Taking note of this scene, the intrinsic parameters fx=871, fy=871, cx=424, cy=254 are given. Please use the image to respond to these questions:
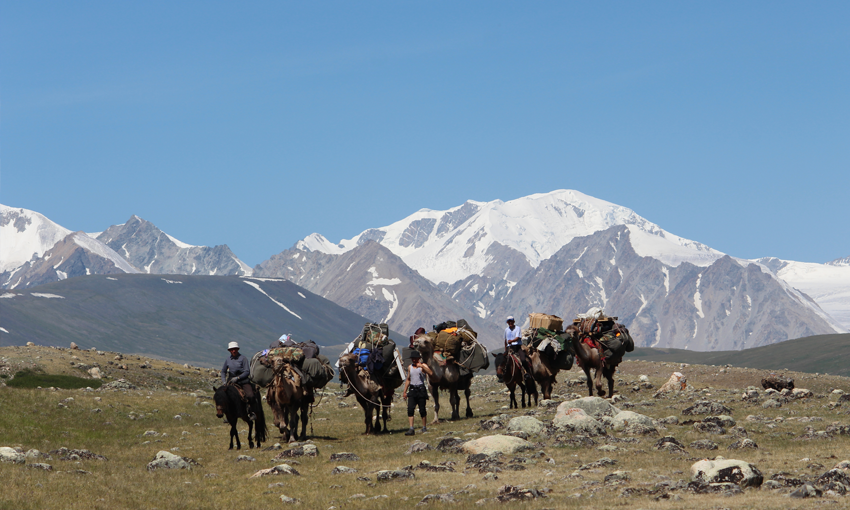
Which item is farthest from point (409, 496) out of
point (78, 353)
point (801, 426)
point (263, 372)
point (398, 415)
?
point (78, 353)

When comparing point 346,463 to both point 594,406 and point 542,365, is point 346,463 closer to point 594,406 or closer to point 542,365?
point 594,406

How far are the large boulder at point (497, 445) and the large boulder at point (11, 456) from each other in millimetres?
12600

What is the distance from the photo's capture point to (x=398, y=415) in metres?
40.9

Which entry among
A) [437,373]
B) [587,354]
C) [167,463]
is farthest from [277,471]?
[587,354]

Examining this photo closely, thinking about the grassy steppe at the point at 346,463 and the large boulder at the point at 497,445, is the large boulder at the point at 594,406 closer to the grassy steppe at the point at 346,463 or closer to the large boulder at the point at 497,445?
the grassy steppe at the point at 346,463

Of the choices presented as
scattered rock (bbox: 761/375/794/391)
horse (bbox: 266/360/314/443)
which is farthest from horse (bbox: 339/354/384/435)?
scattered rock (bbox: 761/375/794/391)

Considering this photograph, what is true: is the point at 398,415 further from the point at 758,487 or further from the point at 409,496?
the point at 758,487

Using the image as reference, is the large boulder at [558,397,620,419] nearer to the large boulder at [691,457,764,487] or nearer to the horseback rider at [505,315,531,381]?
the horseback rider at [505,315,531,381]

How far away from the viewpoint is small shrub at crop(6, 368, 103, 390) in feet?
175

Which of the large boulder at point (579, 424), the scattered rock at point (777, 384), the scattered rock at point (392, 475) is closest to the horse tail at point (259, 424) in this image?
the scattered rock at point (392, 475)

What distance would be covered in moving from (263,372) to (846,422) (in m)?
18.4

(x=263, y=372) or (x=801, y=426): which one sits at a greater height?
(x=263, y=372)

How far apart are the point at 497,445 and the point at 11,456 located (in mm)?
13801

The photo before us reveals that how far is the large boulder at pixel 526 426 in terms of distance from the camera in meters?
→ 26.4
